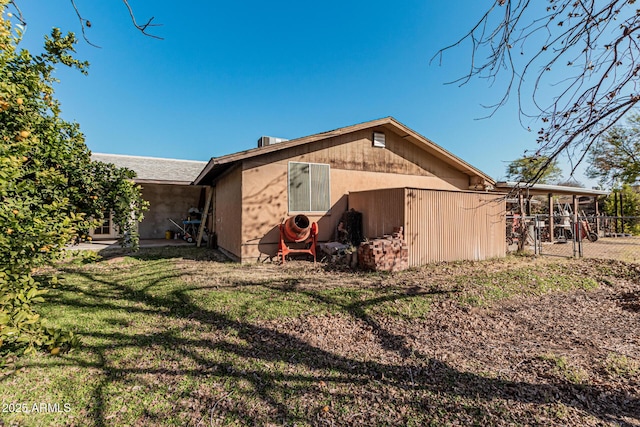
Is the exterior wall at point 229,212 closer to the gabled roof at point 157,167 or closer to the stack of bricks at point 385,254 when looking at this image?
the gabled roof at point 157,167

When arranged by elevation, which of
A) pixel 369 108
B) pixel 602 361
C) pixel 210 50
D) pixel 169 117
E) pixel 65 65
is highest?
pixel 210 50

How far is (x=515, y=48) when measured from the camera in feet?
8.04

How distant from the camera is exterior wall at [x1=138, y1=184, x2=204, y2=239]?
Result: 560 inches

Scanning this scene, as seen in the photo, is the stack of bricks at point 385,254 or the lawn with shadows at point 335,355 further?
the stack of bricks at point 385,254

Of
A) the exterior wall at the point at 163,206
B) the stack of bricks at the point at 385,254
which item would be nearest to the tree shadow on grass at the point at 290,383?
the stack of bricks at the point at 385,254

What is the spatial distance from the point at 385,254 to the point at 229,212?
5371 mm

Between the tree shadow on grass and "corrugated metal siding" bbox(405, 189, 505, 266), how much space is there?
13.5ft

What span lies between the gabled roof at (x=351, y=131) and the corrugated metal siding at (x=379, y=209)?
7.34ft

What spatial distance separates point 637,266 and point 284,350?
919 centimetres

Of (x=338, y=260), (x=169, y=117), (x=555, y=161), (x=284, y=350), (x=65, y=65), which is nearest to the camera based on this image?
(x=555, y=161)

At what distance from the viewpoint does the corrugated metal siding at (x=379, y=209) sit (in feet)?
23.6

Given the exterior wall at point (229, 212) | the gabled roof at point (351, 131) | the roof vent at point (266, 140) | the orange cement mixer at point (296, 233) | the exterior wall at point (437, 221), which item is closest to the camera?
the exterior wall at point (437, 221)

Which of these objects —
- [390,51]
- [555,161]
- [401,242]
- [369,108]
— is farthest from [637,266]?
[369,108]

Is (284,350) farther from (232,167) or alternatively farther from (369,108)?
(369,108)
